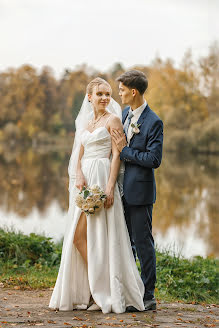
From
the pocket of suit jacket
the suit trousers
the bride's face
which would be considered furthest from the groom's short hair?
the suit trousers

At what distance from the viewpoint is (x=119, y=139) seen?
4.07 meters

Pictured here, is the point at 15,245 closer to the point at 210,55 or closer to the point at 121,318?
the point at 121,318

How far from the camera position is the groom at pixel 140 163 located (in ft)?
13.1

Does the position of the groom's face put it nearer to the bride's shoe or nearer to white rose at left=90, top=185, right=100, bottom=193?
white rose at left=90, top=185, right=100, bottom=193

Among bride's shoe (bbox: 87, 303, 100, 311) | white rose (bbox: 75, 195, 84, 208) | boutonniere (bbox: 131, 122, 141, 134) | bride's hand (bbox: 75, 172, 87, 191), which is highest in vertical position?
boutonniere (bbox: 131, 122, 141, 134)

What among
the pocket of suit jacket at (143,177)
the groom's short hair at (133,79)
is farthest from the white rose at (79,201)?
the groom's short hair at (133,79)

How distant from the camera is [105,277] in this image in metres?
4.08

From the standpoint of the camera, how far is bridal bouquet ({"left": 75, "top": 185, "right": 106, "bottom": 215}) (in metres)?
3.93

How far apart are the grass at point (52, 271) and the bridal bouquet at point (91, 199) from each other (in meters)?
1.66

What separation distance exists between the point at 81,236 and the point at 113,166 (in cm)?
68

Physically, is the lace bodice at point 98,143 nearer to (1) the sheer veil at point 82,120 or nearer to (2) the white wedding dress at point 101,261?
(2) the white wedding dress at point 101,261

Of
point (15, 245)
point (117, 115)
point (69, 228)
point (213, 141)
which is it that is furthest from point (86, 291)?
point (213, 141)

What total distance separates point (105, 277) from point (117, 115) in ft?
4.69

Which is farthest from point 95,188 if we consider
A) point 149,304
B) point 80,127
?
point 149,304
